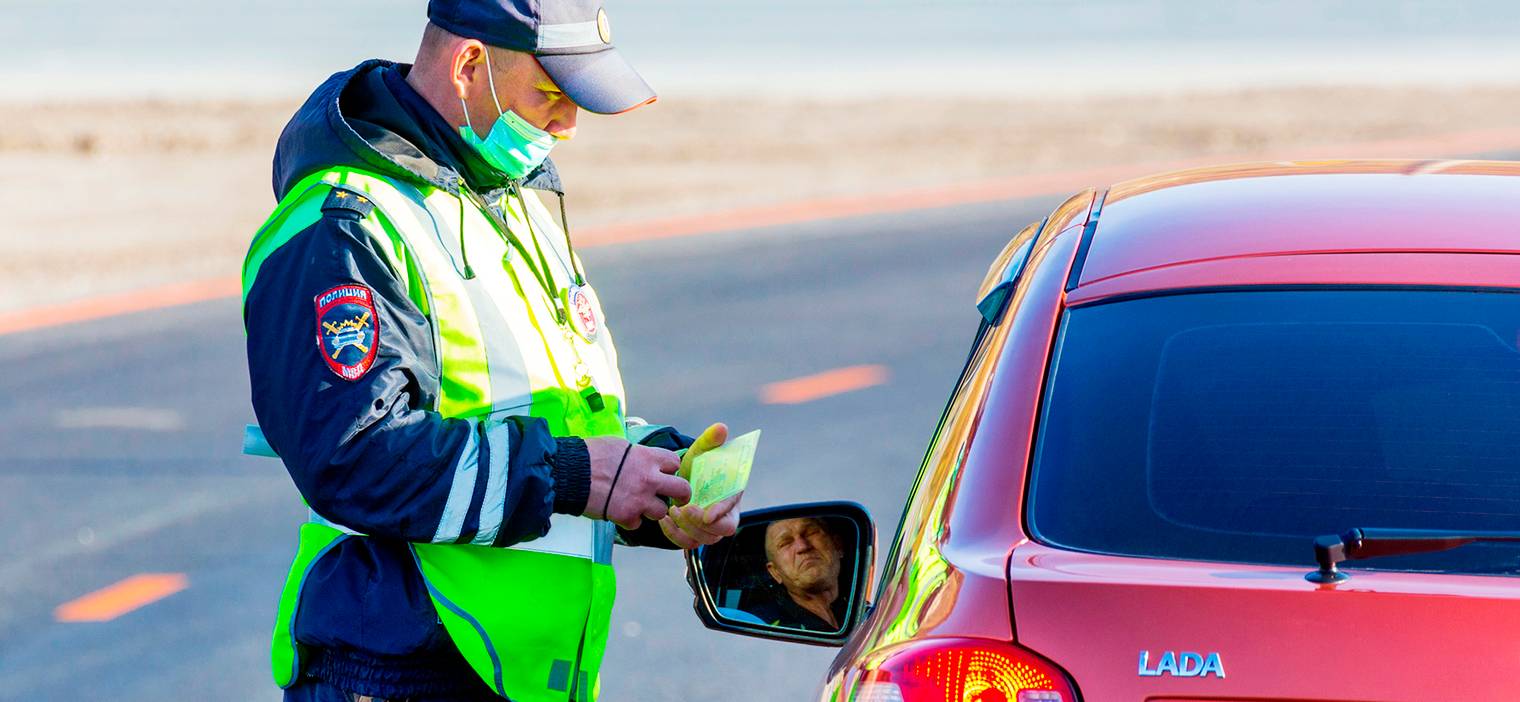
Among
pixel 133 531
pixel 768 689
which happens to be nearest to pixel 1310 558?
pixel 768 689

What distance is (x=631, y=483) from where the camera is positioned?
9.34 feet

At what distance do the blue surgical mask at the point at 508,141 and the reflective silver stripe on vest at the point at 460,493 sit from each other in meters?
0.53

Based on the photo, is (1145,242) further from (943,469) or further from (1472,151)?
(1472,151)

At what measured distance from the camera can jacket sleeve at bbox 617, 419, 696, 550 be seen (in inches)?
132

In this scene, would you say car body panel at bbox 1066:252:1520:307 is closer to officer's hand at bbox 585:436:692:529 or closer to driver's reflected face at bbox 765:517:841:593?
driver's reflected face at bbox 765:517:841:593

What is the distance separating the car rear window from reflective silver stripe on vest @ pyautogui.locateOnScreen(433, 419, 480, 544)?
2.70 feet

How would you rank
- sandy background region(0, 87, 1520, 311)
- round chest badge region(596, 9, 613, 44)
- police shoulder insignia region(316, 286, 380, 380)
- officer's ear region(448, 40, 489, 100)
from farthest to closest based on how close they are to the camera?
sandy background region(0, 87, 1520, 311) → round chest badge region(596, 9, 613, 44) → officer's ear region(448, 40, 489, 100) → police shoulder insignia region(316, 286, 380, 380)

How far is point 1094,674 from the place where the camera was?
2109 millimetres

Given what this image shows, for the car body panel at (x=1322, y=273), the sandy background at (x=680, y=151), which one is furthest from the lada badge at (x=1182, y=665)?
the sandy background at (x=680, y=151)

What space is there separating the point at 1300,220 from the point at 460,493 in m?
1.36

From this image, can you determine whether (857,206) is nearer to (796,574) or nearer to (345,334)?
(796,574)

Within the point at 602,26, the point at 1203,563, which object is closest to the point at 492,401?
the point at 602,26

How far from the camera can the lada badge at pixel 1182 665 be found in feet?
6.81

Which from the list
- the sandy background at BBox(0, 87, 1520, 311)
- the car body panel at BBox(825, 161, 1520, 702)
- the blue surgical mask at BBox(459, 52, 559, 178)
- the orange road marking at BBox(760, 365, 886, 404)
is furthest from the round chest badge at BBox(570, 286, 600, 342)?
the sandy background at BBox(0, 87, 1520, 311)
